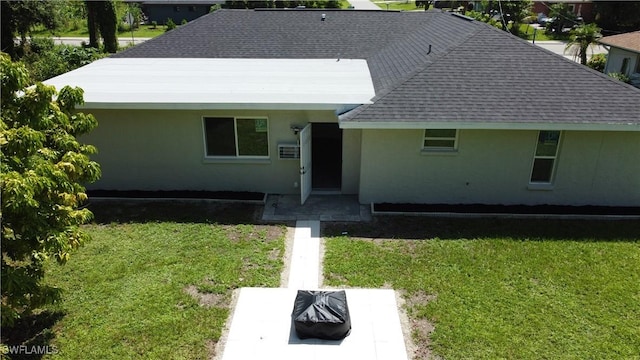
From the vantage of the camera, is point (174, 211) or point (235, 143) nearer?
point (174, 211)

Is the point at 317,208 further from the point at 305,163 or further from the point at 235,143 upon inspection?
the point at 235,143

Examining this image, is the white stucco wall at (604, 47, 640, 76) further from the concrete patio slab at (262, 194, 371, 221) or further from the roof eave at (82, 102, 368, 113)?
the roof eave at (82, 102, 368, 113)

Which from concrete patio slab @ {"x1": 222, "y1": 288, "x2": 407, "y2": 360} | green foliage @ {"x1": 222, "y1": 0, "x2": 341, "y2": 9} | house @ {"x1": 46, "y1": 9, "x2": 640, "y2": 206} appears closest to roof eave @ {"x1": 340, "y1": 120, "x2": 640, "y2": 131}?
house @ {"x1": 46, "y1": 9, "x2": 640, "y2": 206}

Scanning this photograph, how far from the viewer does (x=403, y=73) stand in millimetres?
12938

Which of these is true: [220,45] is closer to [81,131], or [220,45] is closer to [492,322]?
[81,131]

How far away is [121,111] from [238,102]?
10.8ft

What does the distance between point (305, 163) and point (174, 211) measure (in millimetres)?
3649

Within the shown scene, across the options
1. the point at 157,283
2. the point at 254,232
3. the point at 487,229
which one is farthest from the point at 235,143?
the point at 487,229

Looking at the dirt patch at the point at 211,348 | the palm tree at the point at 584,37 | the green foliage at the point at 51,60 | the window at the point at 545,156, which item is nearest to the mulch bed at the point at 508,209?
the window at the point at 545,156

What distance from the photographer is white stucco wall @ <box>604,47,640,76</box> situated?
2572 cm

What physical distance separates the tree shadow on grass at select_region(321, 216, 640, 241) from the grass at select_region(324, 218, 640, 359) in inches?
1.0

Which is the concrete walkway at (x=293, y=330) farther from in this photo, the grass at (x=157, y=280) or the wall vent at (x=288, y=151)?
the wall vent at (x=288, y=151)

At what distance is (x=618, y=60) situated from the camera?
27.1 meters

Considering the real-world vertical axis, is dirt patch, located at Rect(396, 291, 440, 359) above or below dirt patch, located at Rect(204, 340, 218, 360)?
below
